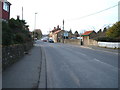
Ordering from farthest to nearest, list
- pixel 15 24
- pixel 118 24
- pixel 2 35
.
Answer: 1. pixel 118 24
2. pixel 15 24
3. pixel 2 35

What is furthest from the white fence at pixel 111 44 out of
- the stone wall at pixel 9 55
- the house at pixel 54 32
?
the house at pixel 54 32

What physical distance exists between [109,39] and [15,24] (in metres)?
23.0

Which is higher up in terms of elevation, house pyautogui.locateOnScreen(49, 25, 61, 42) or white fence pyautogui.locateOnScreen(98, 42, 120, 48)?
house pyautogui.locateOnScreen(49, 25, 61, 42)

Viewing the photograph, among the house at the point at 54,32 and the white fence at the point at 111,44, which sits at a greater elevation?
the house at the point at 54,32

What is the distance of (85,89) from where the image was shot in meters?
5.86

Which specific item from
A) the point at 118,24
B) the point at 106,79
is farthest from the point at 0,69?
the point at 118,24

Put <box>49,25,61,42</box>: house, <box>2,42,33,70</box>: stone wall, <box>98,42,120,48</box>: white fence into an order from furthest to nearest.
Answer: <box>49,25,61,42</box>: house
<box>98,42,120,48</box>: white fence
<box>2,42,33,70</box>: stone wall

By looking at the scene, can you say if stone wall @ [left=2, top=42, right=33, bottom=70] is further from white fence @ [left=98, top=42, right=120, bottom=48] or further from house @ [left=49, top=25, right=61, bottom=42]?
house @ [left=49, top=25, right=61, bottom=42]

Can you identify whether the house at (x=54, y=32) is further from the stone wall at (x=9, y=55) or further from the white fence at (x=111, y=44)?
the stone wall at (x=9, y=55)

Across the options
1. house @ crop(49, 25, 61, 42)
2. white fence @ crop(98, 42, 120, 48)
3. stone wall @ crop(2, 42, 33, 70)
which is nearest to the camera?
stone wall @ crop(2, 42, 33, 70)

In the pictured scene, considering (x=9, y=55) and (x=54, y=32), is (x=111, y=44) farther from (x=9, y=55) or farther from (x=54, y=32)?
(x=54, y=32)

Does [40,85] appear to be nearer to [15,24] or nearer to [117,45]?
[15,24]

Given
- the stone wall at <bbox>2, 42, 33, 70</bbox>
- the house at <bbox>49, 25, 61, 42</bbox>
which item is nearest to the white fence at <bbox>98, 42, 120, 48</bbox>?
the stone wall at <bbox>2, 42, 33, 70</bbox>

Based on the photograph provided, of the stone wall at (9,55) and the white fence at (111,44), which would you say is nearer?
the stone wall at (9,55)
